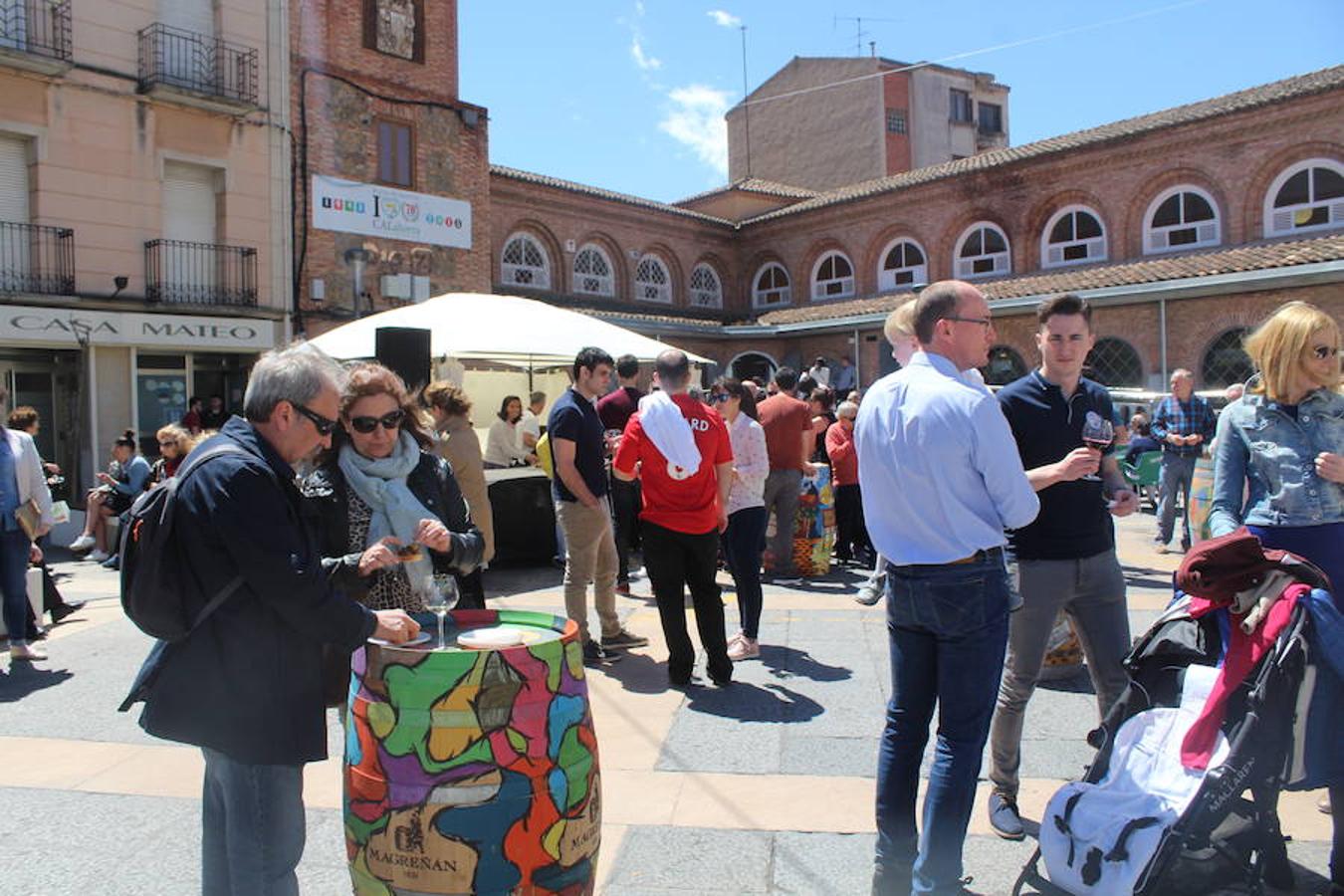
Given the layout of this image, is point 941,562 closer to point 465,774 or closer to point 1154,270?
point 465,774

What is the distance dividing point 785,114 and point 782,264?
13885 mm

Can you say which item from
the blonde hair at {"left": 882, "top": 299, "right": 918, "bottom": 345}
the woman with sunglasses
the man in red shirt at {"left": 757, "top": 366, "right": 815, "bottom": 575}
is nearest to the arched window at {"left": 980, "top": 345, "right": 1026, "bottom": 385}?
the man in red shirt at {"left": 757, "top": 366, "right": 815, "bottom": 575}

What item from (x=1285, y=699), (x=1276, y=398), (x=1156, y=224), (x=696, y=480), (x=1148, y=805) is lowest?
(x=1148, y=805)

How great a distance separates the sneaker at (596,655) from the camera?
591cm

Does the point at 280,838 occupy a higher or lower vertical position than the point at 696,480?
lower

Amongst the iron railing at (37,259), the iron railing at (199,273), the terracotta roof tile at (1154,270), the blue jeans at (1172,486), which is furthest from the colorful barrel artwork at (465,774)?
the iron railing at (199,273)

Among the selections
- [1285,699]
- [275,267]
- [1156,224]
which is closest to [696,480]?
[1285,699]

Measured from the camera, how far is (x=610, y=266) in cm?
2878

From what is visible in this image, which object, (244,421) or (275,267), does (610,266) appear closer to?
(275,267)

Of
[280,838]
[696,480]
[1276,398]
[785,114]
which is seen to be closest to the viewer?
[280,838]

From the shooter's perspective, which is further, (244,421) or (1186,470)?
(1186,470)

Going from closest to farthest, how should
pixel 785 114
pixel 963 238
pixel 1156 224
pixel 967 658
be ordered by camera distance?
1. pixel 967 658
2. pixel 1156 224
3. pixel 963 238
4. pixel 785 114

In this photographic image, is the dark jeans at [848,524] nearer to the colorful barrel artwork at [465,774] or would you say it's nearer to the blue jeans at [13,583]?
the blue jeans at [13,583]

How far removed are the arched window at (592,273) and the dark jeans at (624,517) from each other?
18685mm
